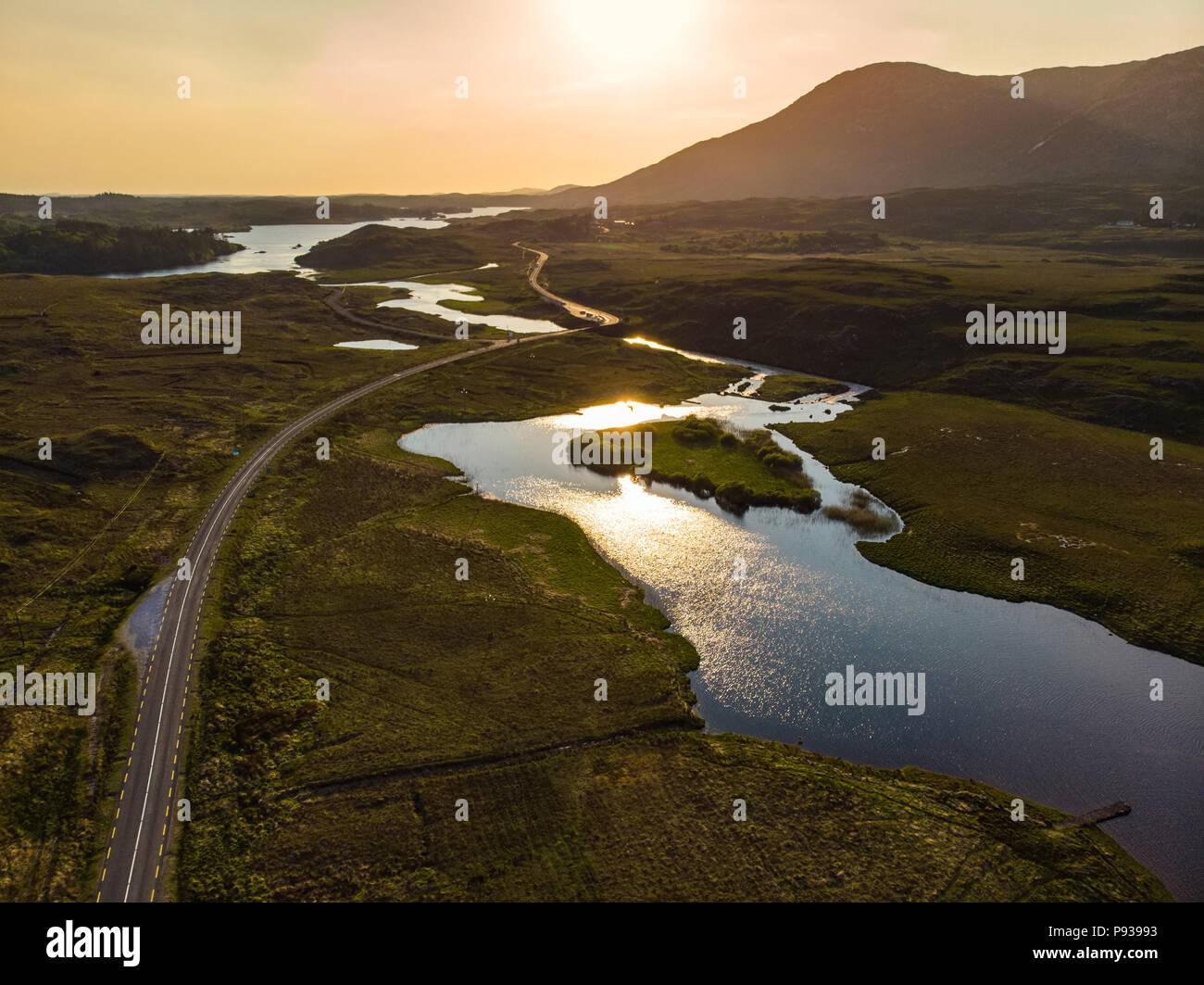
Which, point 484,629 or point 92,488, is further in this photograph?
point 92,488

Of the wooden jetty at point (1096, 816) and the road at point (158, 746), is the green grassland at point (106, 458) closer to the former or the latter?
the road at point (158, 746)

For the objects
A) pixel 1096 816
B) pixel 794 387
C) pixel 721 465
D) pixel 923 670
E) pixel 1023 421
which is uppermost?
pixel 794 387

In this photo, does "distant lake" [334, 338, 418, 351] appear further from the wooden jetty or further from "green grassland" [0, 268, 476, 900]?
→ the wooden jetty

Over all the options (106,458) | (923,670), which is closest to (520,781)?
(923,670)

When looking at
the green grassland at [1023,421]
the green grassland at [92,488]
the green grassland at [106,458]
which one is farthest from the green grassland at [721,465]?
the green grassland at [92,488]

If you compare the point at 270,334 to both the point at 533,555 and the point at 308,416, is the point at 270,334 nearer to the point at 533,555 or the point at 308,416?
the point at 308,416

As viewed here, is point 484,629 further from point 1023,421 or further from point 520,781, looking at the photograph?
point 1023,421
